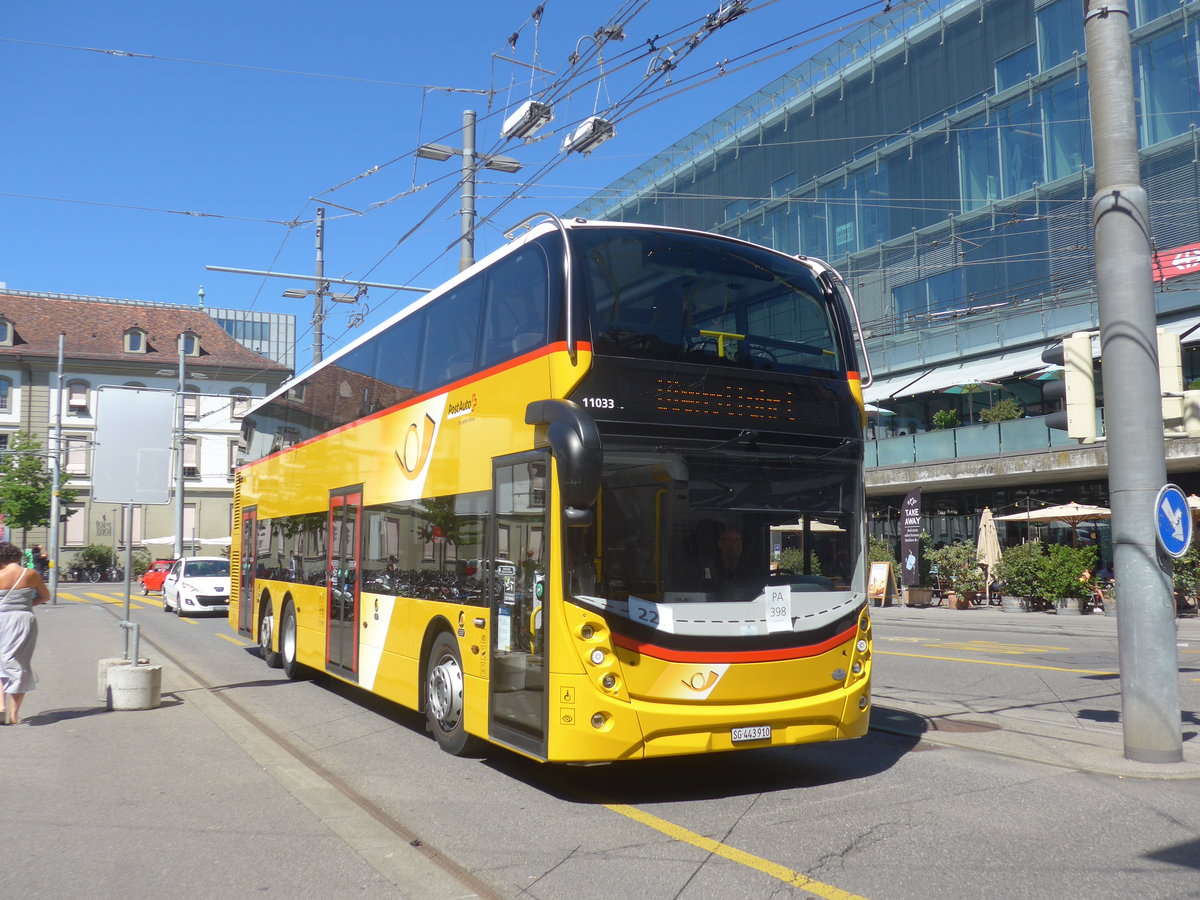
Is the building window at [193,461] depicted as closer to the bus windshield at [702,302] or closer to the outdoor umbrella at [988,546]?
the outdoor umbrella at [988,546]

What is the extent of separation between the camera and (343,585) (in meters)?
12.1

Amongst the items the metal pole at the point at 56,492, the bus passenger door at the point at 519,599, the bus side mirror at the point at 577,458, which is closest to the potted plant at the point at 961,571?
the bus passenger door at the point at 519,599

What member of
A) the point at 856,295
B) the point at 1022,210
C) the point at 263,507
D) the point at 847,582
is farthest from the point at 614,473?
the point at 856,295

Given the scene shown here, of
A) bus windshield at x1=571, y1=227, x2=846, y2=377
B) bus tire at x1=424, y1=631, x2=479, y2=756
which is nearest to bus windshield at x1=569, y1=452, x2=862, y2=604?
bus windshield at x1=571, y1=227, x2=846, y2=377

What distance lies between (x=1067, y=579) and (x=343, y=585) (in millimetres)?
21543

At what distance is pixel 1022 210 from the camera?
1369 inches

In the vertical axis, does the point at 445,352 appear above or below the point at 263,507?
above

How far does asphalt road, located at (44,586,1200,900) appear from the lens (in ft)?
18.1

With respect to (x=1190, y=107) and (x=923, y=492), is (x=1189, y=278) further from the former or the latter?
(x=923, y=492)

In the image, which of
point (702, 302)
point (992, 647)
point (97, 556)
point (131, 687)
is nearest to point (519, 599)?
point (702, 302)

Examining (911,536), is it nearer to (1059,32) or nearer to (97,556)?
(1059,32)

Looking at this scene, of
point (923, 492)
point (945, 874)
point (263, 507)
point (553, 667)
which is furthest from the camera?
point (923, 492)

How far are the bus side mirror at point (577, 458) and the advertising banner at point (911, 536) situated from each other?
24567 millimetres

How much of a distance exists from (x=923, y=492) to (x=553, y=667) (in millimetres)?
33016
